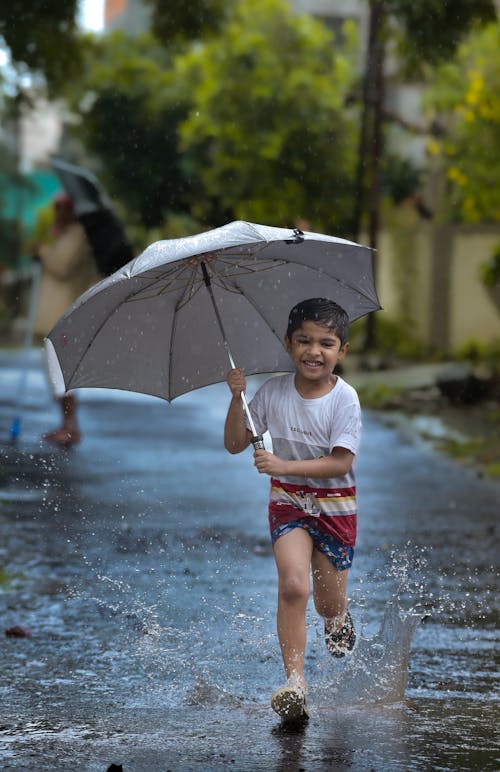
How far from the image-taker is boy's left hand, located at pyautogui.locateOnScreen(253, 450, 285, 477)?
4.82 m

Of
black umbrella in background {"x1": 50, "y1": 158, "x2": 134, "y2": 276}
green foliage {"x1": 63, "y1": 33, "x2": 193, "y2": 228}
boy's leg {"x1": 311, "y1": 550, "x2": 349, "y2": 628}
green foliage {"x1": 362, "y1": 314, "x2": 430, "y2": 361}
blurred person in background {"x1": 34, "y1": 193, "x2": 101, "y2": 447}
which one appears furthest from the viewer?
green foliage {"x1": 63, "y1": 33, "x2": 193, "y2": 228}

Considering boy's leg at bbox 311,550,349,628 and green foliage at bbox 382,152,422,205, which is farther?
green foliage at bbox 382,152,422,205

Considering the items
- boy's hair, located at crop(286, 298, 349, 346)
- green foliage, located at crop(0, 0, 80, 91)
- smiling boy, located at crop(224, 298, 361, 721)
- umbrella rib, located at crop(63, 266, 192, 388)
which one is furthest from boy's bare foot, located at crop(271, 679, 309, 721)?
green foliage, located at crop(0, 0, 80, 91)

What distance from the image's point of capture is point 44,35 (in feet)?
44.9

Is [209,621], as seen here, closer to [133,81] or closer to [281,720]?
[281,720]

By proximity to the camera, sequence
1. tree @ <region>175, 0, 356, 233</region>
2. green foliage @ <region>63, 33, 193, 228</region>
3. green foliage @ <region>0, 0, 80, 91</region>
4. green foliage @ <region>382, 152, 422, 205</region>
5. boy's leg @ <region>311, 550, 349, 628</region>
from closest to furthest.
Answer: boy's leg @ <region>311, 550, 349, 628</region> → green foliage @ <region>0, 0, 80, 91</region> → tree @ <region>175, 0, 356, 233</region> → green foliage @ <region>382, 152, 422, 205</region> → green foliage @ <region>63, 33, 193, 228</region>

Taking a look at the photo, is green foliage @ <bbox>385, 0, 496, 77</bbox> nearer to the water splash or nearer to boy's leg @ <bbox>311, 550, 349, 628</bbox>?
the water splash

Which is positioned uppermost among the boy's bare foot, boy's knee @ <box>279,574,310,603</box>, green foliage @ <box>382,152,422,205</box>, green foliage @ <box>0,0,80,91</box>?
green foliage @ <box>382,152,422,205</box>

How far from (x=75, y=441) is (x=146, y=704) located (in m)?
7.20

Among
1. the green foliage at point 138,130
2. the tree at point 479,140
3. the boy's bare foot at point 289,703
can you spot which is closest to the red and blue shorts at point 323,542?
the boy's bare foot at point 289,703

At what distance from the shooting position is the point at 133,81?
34.1m

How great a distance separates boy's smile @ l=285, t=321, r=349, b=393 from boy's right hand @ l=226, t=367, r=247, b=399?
180mm

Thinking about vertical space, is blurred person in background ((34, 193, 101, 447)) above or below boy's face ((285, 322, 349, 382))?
above

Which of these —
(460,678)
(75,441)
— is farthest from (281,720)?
(75,441)
